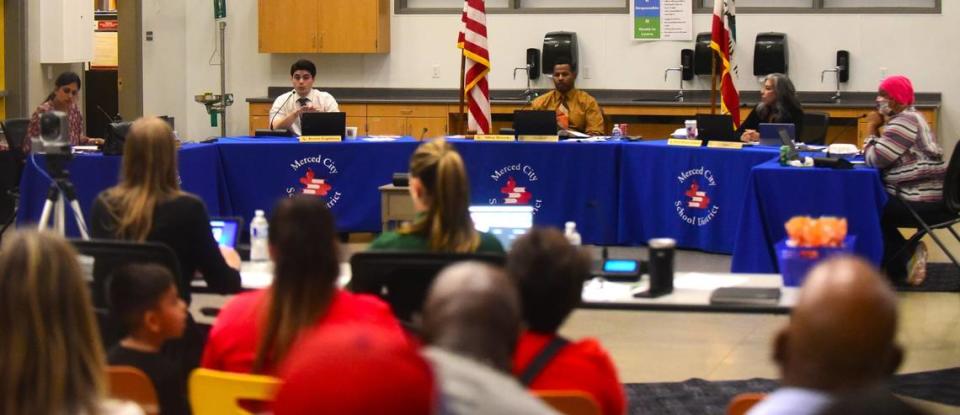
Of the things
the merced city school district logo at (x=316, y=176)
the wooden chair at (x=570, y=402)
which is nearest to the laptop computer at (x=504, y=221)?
the wooden chair at (x=570, y=402)

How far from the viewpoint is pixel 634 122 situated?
12234 mm

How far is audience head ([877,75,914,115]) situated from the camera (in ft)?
23.9

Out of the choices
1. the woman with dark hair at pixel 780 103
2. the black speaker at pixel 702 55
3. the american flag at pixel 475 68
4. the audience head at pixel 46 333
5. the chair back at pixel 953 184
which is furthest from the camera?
the black speaker at pixel 702 55

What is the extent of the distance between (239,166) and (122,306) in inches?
218

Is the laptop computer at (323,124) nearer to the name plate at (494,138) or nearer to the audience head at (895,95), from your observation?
the name plate at (494,138)

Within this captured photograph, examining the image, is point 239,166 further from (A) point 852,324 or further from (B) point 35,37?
(A) point 852,324

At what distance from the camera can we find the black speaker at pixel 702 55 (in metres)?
11.9

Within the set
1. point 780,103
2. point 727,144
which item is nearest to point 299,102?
point 727,144

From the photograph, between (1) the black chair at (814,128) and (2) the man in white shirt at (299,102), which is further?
(2) the man in white shirt at (299,102)

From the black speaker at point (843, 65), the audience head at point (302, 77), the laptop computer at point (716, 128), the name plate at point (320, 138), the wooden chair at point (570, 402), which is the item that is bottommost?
the wooden chair at point (570, 402)

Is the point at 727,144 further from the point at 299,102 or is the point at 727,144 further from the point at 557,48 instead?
the point at 557,48

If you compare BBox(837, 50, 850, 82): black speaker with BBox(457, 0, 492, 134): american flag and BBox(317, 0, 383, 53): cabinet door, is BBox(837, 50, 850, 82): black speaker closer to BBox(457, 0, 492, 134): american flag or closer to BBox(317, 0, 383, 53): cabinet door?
BBox(457, 0, 492, 134): american flag

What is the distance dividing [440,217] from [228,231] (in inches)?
51.8

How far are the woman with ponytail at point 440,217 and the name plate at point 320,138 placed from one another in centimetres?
499
